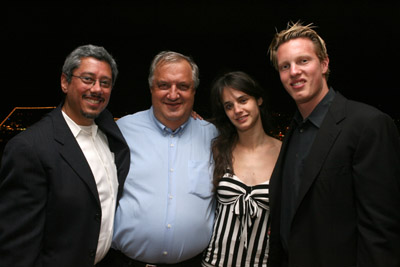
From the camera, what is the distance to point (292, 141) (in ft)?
5.61

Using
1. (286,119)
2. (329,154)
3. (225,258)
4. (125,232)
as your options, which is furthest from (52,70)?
(329,154)

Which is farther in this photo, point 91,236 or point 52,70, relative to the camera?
point 52,70

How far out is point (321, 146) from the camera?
137 centimetres

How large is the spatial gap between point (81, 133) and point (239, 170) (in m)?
0.97

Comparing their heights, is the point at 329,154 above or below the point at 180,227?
above

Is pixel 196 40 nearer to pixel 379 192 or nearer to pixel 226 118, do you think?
pixel 226 118

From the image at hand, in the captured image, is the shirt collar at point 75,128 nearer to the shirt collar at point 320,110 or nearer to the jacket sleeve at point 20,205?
the jacket sleeve at point 20,205

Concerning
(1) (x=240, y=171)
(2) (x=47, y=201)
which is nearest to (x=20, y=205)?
(2) (x=47, y=201)

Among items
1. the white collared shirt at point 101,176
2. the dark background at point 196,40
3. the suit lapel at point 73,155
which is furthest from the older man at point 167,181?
the dark background at point 196,40

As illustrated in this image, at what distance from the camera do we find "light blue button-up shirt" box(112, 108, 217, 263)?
5.96 feet

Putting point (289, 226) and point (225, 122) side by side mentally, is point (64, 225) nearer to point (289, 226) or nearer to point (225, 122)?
point (289, 226)

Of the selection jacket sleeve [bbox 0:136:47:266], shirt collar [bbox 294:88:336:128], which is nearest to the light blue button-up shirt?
jacket sleeve [bbox 0:136:47:266]

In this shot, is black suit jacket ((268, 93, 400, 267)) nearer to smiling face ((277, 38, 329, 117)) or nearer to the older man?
smiling face ((277, 38, 329, 117))

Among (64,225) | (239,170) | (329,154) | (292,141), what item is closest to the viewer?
(329,154)
